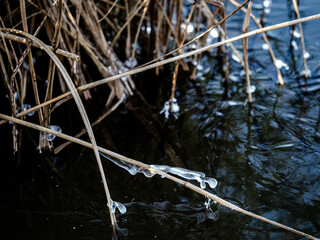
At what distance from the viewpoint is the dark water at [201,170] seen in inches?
43.1

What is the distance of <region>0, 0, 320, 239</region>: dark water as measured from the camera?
1094mm

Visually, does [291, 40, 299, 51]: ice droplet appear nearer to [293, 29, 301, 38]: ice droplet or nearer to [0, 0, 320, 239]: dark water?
[293, 29, 301, 38]: ice droplet

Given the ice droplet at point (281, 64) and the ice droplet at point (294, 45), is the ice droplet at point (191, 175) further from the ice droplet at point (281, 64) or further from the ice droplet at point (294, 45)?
the ice droplet at point (294, 45)

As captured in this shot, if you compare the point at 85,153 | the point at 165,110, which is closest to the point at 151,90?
the point at 165,110

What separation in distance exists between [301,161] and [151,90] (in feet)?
2.81

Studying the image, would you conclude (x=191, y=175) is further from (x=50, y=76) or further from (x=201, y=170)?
(x=50, y=76)

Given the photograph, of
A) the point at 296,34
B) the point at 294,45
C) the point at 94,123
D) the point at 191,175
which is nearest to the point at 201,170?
the point at 191,175

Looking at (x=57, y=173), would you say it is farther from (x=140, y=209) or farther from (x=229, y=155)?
(x=229, y=155)

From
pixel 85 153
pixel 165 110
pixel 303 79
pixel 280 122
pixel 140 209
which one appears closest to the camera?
pixel 140 209

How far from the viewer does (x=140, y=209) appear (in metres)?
1.16

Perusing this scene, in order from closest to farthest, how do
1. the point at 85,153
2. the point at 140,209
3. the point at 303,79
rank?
the point at 140,209 < the point at 85,153 < the point at 303,79

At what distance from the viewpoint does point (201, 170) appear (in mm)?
1308

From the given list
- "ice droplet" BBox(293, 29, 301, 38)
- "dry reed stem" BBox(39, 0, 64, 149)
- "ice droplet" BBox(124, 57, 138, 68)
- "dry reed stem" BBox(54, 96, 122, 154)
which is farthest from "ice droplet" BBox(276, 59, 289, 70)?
"dry reed stem" BBox(39, 0, 64, 149)

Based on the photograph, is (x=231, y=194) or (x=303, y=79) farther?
(x=303, y=79)
